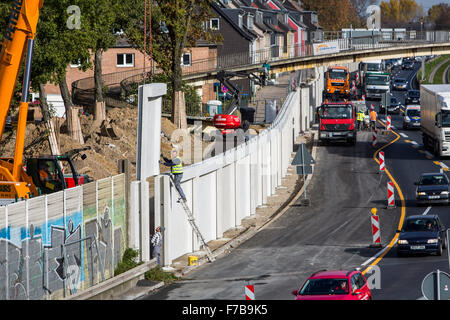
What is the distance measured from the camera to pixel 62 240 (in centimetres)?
2303

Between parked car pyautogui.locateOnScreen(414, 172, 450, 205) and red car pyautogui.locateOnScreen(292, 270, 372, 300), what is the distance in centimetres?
2039

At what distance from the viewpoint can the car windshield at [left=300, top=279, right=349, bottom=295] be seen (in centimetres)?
2098

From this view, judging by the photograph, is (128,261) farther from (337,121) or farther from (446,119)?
(337,121)

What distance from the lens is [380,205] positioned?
42750 millimetres

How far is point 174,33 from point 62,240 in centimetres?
3934

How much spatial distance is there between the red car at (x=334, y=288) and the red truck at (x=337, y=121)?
41598 mm

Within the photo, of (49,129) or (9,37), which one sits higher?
(9,37)

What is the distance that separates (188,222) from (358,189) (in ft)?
58.1

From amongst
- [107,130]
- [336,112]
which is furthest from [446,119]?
[107,130]

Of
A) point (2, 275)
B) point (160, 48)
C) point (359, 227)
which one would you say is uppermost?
point (160, 48)

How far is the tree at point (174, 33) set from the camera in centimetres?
5972

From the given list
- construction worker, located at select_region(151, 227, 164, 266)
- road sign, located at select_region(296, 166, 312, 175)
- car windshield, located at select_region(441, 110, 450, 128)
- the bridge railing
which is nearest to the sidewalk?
construction worker, located at select_region(151, 227, 164, 266)

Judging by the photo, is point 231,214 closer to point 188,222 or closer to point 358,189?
point 188,222
